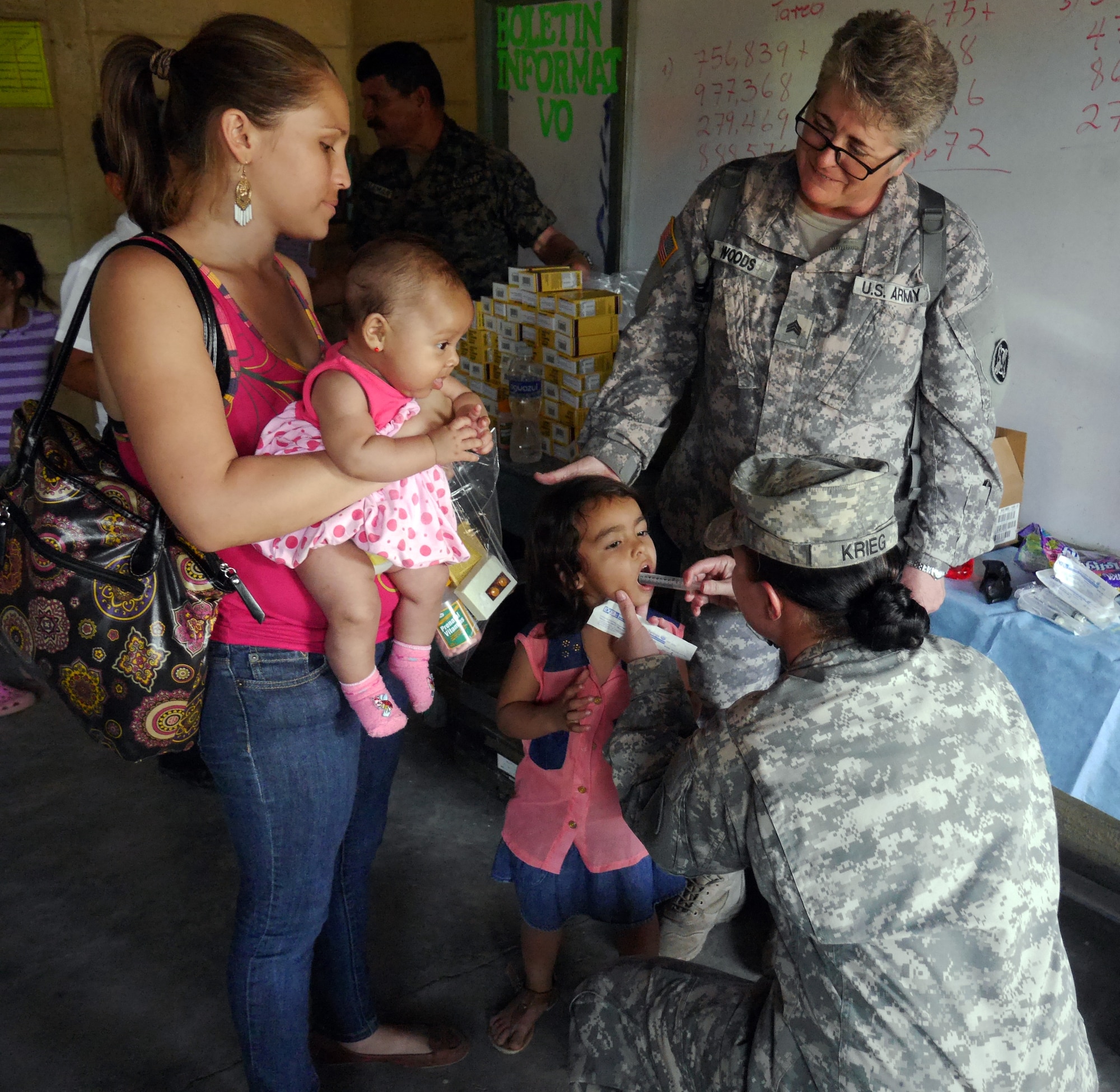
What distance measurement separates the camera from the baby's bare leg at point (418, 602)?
4.73 ft

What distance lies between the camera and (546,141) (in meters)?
4.36

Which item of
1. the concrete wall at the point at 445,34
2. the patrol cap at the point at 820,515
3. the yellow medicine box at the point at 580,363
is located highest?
the concrete wall at the point at 445,34

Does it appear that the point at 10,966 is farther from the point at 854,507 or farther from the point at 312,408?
the point at 854,507

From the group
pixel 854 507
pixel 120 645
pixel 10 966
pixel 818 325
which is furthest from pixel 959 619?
pixel 10 966

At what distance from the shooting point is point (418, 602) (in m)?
1.48

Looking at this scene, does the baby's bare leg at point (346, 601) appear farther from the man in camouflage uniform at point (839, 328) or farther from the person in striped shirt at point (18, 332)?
the person in striped shirt at point (18, 332)

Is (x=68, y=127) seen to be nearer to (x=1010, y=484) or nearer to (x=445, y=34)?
(x=445, y=34)

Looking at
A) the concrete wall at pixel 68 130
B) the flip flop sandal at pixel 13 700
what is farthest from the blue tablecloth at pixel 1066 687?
the concrete wall at pixel 68 130

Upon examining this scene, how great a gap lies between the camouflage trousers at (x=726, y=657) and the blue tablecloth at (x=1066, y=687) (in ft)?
1.80

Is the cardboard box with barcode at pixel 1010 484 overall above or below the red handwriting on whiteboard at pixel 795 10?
below

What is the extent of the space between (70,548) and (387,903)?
1604 mm

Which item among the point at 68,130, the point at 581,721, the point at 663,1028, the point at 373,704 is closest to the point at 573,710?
the point at 581,721

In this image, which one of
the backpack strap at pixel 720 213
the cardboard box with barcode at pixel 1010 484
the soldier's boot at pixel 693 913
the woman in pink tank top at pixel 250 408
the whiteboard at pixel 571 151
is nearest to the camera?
the woman in pink tank top at pixel 250 408

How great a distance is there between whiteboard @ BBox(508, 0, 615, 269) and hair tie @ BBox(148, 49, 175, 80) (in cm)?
305
